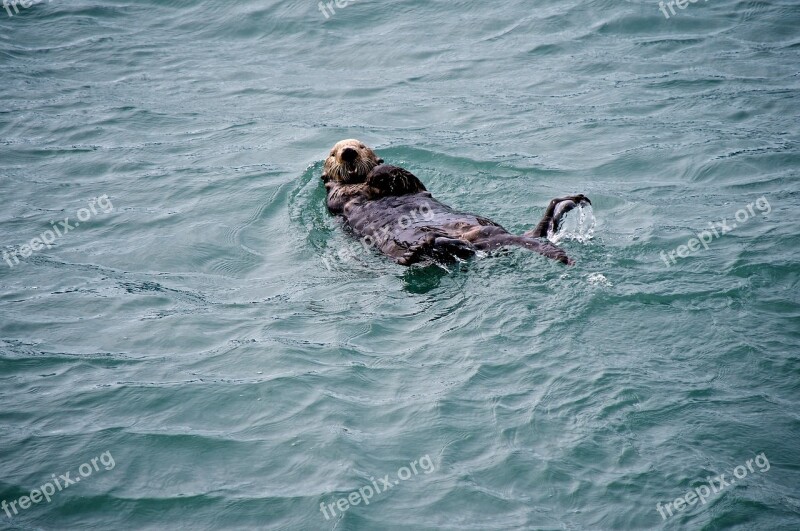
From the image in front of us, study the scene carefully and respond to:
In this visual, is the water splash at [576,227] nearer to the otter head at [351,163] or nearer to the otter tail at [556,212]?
the otter tail at [556,212]

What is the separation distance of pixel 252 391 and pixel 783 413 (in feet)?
10.5

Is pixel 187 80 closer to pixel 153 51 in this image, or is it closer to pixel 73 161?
pixel 153 51

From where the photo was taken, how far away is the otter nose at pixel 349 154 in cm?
748

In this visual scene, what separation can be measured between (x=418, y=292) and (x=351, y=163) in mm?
2193

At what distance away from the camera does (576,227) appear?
6.26 meters

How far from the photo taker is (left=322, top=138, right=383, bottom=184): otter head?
752 cm

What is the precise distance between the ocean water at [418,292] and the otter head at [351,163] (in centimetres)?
45

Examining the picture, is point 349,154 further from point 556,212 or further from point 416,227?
point 556,212

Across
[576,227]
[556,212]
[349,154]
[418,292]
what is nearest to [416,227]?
[418,292]

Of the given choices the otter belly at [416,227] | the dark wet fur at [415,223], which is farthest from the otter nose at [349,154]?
the otter belly at [416,227]

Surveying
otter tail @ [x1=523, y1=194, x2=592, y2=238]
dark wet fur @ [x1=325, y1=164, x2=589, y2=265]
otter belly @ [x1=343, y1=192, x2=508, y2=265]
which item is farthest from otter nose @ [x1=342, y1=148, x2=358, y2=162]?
otter tail @ [x1=523, y1=194, x2=592, y2=238]

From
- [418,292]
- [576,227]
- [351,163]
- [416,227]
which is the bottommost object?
[418,292]

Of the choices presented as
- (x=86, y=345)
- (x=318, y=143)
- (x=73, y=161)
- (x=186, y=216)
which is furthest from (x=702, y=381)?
(x=73, y=161)

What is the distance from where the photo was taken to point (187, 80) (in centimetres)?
1130
